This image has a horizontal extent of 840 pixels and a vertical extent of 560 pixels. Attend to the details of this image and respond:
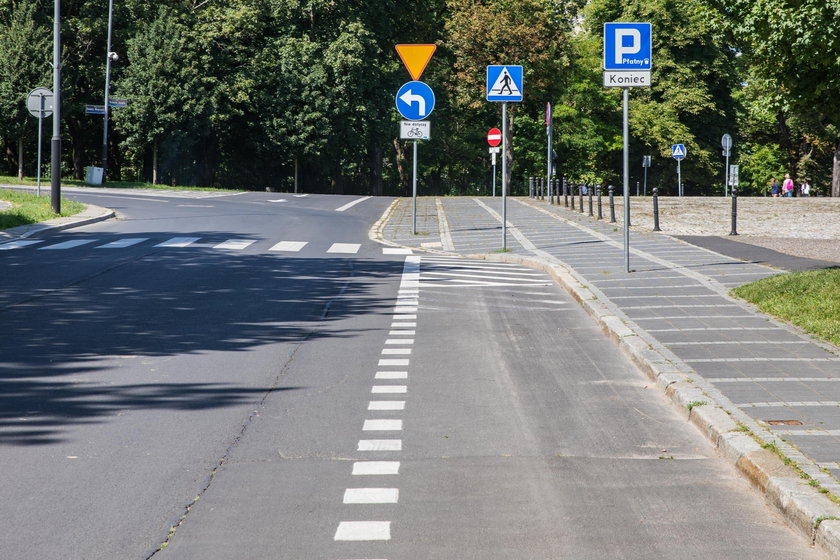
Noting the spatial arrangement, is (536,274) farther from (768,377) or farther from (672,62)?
(672,62)

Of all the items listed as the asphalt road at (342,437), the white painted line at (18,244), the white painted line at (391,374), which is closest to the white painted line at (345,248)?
the white painted line at (18,244)

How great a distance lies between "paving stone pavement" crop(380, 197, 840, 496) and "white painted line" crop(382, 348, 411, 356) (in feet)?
7.50

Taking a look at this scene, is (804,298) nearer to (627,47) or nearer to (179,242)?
(627,47)

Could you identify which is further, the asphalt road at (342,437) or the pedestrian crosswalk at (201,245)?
the pedestrian crosswalk at (201,245)

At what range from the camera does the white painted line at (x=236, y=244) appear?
21.2m

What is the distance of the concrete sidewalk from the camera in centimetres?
570

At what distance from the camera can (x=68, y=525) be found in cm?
499

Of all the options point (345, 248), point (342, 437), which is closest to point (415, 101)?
point (345, 248)

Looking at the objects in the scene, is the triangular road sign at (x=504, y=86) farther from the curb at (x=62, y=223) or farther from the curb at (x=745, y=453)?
the curb at (x=62, y=223)

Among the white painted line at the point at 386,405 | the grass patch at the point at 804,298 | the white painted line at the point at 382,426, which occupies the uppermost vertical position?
the grass patch at the point at 804,298

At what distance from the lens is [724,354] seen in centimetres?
938

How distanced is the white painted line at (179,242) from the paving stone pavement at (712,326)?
4372 millimetres

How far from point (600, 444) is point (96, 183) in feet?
164

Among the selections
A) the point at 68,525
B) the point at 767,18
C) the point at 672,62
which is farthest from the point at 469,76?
the point at 68,525
